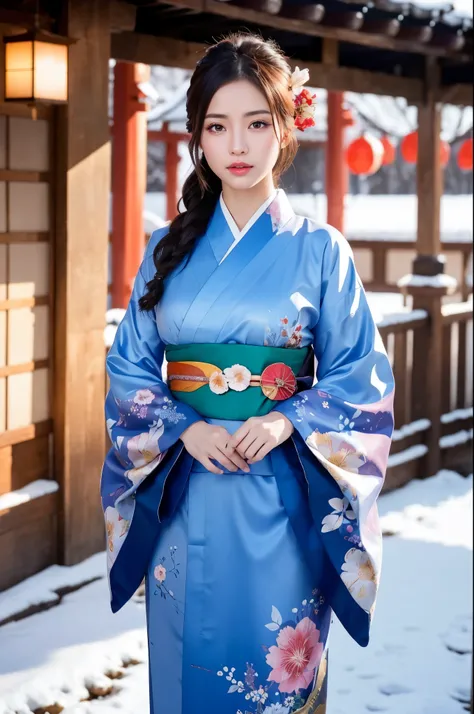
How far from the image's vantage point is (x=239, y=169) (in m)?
3.12

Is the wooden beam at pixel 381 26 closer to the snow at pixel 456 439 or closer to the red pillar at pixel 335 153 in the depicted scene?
the snow at pixel 456 439

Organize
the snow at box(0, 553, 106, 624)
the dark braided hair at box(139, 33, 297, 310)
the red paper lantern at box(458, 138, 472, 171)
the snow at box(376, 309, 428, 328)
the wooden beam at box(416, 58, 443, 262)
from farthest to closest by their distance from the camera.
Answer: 1. the red paper lantern at box(458, 138, 472, 171)
2. the wooden beam at box(416, 58, 443, 262)
3. the snow at box(376, 309, 428, 328)
4. the snow at box(0, 553, 106, 624)
5. the dark braided hair at box(139, 33, 297, 310)

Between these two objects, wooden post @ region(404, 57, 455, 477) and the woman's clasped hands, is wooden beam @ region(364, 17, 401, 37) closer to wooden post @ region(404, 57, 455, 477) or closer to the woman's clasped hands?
wooden post @ region(404, 57, 455, 477)

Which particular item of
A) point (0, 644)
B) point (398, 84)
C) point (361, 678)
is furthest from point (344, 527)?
point (398, 84)

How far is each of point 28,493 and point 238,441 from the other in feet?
10.6

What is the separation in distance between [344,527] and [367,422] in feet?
0.96

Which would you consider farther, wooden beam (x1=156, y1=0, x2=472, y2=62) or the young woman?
wooden beam (x1=156, y1=0, x2=472, y2=62)

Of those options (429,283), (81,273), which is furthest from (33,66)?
(429,283)

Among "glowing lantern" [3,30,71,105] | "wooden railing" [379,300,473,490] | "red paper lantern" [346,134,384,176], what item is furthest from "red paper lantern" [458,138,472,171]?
"glowing lantern" [3,30,71,105]

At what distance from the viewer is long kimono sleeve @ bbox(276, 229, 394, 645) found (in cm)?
313

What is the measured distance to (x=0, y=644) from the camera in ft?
17.2

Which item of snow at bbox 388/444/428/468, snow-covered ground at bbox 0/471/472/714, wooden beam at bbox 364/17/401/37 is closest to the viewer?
snow-covered ground at bbox 0/471/472/714

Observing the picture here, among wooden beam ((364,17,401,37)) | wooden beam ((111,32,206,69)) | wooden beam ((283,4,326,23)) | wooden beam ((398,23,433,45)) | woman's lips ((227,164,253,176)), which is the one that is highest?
wooden beam ((398,23,433,45))

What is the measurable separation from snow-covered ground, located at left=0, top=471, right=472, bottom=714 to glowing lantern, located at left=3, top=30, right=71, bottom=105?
243 cm
